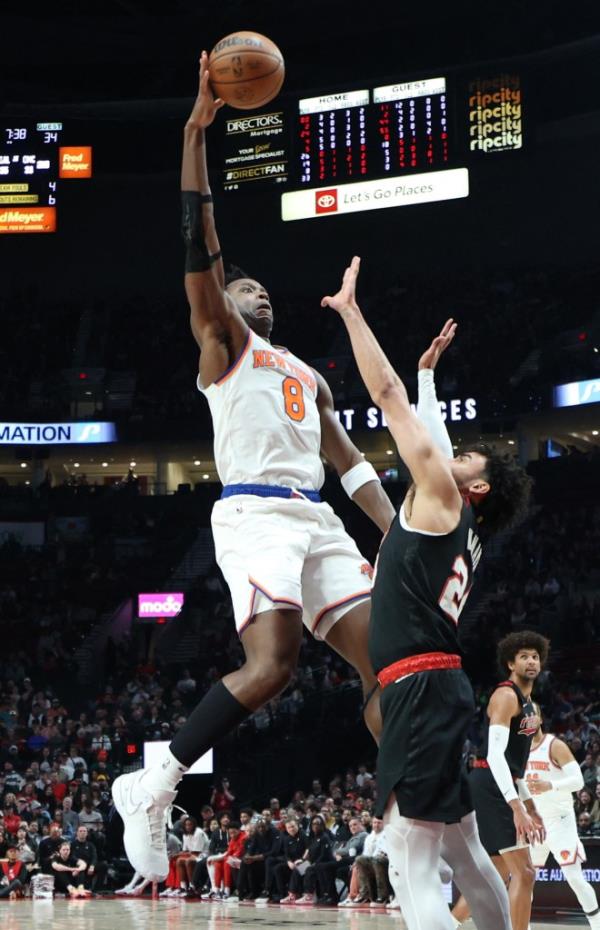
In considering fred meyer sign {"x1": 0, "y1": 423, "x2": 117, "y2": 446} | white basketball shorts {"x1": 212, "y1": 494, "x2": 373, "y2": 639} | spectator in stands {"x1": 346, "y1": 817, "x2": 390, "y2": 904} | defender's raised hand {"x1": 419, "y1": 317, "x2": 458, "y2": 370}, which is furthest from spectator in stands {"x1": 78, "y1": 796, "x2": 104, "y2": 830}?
defender's raised hand {"x1": 419, "y1": 317, "x2": 458, "y2": 370}

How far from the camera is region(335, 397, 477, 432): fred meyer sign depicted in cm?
2791

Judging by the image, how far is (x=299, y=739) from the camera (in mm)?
21359

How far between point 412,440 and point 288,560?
1042 millimetres

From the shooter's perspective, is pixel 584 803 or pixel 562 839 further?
pixel 584 803

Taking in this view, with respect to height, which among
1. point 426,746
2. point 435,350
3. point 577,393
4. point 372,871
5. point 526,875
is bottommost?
point 372,871

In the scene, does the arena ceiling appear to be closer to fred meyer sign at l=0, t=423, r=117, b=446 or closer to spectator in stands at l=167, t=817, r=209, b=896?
fred meyer sign at l=0, t=423, r=117, b=446

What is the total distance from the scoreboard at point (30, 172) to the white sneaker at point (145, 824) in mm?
20524

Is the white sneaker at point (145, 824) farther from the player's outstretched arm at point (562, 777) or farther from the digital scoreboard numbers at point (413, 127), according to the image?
the digital scoreboard numbers at point (413, 127)

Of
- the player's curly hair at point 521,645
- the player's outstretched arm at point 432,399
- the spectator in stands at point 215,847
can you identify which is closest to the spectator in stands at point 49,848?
the spectator in stands at point 215,847

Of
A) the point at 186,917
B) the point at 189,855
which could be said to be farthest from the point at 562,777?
the point at 189,855

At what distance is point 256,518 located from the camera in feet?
17.1

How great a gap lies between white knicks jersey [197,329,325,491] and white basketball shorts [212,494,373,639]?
0.13m

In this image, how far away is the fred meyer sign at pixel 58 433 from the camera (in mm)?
31469

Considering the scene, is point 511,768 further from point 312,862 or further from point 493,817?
point 312,862
